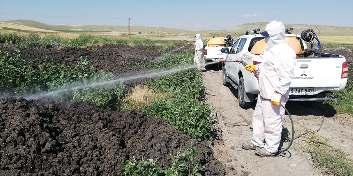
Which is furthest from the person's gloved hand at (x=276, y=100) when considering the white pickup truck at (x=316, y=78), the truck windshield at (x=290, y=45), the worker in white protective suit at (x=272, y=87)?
the truck windshield at (x=290, y=45)

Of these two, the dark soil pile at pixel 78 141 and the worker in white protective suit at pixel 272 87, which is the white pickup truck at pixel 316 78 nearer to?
the worker in white protective suit at pixel 272 87

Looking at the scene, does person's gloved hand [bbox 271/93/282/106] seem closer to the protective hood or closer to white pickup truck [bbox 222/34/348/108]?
the protective hood

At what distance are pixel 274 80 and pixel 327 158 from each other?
1605 millimetres

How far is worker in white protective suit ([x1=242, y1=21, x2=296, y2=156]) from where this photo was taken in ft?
25.1

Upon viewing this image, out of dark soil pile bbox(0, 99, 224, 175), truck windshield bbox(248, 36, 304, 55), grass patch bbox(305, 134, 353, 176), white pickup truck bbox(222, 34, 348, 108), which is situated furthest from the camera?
truck windshield bbox(248, 36, 304, 55)

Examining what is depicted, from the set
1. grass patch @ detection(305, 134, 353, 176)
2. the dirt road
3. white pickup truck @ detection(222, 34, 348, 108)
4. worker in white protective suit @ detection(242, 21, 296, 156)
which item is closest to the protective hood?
worker in white protective suit @ detection(242, 21, 296, 156)

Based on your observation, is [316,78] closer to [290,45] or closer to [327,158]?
[290,45]

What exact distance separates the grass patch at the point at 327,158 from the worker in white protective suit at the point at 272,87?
2.46 ft

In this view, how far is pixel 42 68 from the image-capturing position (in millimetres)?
12742

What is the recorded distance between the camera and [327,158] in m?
8.07

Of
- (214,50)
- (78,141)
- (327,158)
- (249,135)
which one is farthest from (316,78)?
(214,50)

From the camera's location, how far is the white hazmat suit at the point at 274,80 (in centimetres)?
764

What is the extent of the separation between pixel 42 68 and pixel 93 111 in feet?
13.0

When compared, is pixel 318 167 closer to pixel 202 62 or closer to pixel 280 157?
pixel 280 157
